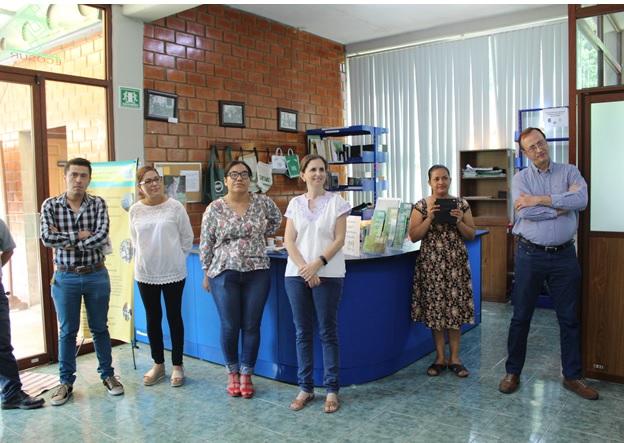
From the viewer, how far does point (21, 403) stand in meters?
3.35

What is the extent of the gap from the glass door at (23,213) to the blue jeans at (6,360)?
2.51ft

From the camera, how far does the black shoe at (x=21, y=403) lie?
11.0 feet

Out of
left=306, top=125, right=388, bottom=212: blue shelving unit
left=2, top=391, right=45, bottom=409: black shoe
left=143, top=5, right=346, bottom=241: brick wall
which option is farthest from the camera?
left=306, top=125, right=388, bottom=212: blue shelving unit

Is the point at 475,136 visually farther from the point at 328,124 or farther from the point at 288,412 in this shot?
the point at 288,412

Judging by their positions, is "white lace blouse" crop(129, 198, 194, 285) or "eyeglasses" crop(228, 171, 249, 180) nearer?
"eyeglasses" crop(228, 171, 249, 180)

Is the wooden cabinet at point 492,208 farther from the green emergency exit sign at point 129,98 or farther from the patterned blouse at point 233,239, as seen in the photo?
the green emergency exit sign at point 129,98

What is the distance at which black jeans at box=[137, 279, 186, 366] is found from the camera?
3.67 meters

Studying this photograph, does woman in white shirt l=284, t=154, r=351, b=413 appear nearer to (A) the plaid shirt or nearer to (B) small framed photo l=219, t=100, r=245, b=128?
(A) the plaid shirt

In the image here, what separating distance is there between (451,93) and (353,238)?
394cm

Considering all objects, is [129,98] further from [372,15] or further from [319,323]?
[372,15]

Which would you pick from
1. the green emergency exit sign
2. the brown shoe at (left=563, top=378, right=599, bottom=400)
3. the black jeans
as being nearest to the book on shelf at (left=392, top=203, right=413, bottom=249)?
the brown shoe at (left=563, top=378, right=599, bottom=400)

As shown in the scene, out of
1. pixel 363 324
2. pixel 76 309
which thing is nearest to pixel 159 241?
pixel 76 309

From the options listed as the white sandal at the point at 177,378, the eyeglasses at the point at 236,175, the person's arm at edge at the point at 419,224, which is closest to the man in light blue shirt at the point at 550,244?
the person's arm at edge at the point at 419,224

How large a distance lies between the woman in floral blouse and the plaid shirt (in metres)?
0.68
